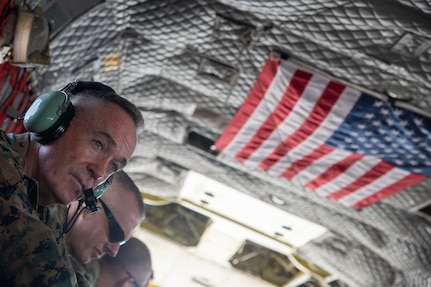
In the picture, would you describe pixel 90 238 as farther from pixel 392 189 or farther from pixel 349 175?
pixel 392 189

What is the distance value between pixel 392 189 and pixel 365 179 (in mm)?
247

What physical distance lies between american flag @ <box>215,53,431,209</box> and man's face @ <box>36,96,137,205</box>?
186cm

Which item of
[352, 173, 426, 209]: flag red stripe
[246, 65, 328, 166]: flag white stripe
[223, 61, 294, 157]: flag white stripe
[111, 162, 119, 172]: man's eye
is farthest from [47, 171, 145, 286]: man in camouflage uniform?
[352, 173, 426, 209]: flag red stripe

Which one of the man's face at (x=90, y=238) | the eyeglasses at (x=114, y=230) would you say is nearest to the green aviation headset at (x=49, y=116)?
the man's face at (x=90, y=238)

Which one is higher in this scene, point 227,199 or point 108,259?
point 108,259

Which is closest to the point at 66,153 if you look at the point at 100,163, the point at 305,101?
the point at 100,163

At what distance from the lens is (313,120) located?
11.9 ft

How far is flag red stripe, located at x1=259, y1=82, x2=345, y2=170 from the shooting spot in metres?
3.42

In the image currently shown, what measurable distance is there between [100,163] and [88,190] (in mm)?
110

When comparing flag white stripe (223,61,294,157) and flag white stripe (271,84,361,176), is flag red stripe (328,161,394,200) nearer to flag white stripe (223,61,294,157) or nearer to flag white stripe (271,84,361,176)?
flag white stripe (271,84,361,176)

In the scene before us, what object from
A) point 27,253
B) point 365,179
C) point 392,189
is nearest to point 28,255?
point 27,253

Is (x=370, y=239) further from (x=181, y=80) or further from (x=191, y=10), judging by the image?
(x=191, y=10)

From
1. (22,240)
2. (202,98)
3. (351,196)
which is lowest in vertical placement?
(351,196)

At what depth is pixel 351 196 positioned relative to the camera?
4387 millimetres
